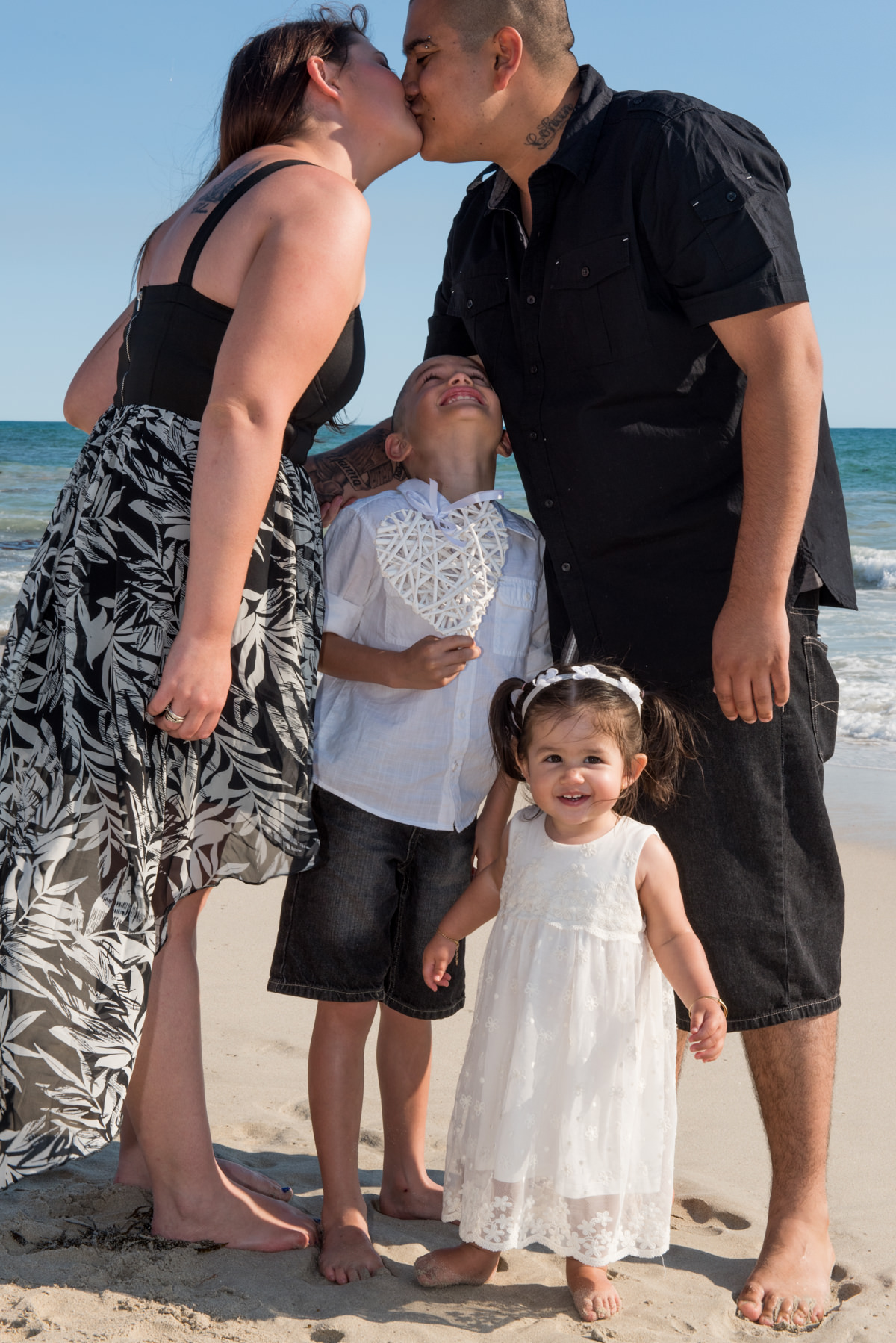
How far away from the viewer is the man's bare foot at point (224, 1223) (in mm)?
2109

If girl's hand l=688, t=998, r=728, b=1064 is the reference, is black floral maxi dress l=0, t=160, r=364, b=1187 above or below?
above

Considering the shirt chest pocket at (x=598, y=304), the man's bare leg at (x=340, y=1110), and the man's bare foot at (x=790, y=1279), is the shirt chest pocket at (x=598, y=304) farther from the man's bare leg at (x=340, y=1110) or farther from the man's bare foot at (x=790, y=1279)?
the man's bare foot at (x=790, y=1279)

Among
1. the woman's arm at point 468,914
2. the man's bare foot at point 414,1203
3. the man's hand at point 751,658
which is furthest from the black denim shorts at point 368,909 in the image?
the man's hand at point 751,658

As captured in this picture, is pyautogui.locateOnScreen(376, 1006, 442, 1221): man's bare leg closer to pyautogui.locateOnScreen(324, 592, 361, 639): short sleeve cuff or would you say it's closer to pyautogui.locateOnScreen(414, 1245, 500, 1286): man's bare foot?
pyautogui.locateOnScreen(414, 1245, 500, 1286): man's bare foot

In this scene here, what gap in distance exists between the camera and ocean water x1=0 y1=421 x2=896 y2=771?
6.47 meters

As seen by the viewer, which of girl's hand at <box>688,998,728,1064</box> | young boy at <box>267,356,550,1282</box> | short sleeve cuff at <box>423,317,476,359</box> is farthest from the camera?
short sleeve cuff at <box>423,317,476,359</box>

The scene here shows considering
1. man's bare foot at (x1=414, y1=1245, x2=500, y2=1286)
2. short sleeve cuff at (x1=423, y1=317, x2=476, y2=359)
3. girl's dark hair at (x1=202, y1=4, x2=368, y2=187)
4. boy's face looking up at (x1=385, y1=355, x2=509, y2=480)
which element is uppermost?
girl's dark hair at (x1=202, y1=4, x2=368, y2=187)

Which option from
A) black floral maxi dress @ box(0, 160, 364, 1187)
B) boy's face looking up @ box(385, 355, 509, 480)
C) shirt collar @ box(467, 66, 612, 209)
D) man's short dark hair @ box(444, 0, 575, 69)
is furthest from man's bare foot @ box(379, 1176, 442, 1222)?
man's short dark hair @ box(444, 0, 575, 69)

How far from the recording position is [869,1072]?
297cm

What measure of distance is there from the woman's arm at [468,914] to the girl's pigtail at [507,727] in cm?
12

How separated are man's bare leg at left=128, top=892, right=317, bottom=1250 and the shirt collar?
1.52m

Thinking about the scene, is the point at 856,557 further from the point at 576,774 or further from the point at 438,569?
the point at 576,774

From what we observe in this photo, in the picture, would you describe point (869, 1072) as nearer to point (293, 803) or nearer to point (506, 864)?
point (506, 864)

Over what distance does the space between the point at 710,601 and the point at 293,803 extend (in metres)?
0.85
